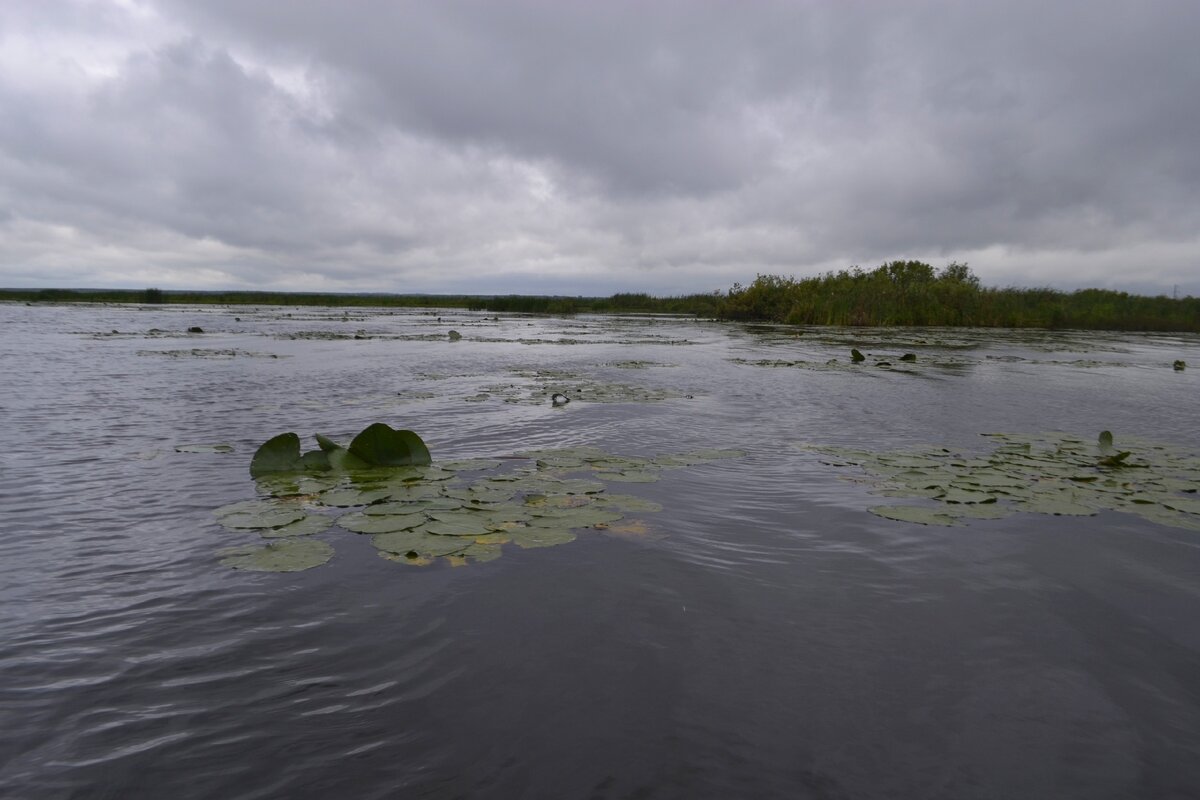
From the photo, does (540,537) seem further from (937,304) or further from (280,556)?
(937,304)

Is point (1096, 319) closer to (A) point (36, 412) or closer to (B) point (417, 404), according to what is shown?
(B) point (417, 404)

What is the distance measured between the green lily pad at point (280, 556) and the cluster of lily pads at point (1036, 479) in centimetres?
442

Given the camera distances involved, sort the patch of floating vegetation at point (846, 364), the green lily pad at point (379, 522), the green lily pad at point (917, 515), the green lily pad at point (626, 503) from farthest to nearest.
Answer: the patch of floating vegetation at point (846, 364) < the green lily pad at point (626, 503) < the green lily pad at point (917, 515) < the green lily pad at point (379, 522)

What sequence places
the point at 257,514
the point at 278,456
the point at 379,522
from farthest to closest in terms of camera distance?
the point at 278,456 → the point at 257,514 → the point at 379,522

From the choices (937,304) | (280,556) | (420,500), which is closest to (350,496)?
(420,500)

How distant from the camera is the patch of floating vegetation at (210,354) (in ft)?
55.8

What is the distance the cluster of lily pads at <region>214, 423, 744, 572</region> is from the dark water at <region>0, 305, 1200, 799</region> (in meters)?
0.18

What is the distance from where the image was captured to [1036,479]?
660 cm

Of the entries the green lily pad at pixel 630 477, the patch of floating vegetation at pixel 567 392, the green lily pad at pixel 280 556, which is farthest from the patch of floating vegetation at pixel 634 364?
the green lily pad at pixel 280 556

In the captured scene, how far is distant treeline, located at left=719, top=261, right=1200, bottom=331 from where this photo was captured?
1674 inches

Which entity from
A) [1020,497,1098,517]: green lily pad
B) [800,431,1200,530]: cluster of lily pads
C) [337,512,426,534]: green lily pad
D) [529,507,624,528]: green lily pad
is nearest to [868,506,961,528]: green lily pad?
[800,431,1200,530]: cluster of lily pads

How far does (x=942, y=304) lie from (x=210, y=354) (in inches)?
1641

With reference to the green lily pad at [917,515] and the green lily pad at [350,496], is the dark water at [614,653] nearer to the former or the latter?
the green lily pad at [917,515]

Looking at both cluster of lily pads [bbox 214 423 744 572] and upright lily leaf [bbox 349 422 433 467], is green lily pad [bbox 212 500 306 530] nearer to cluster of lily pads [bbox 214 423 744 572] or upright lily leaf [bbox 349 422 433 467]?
cluster of lily pads [bbox 214 423 744 572]
